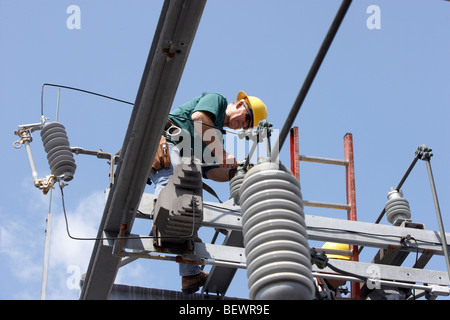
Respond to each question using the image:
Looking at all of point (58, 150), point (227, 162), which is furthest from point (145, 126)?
point (227, 162)

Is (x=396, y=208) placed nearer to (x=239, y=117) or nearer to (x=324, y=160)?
(x=324, y=160)

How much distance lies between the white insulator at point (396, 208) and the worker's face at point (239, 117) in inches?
83.9

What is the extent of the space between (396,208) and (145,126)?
353 cm

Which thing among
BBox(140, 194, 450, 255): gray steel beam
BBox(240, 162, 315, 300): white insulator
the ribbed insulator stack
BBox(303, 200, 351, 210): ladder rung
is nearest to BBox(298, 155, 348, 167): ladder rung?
BBox(303, 200, 351, 210): ladder rung

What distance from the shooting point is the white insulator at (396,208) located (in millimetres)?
8703

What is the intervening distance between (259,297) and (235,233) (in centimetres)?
311

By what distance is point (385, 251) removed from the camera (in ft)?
26.7

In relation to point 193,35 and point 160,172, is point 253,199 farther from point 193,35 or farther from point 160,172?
point 160,172

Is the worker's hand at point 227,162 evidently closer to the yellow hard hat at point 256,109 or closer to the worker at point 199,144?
the worker at point 199,144

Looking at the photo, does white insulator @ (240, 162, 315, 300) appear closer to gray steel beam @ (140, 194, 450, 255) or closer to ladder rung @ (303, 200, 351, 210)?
gray steel beam @ (140, 194, 450, 255)

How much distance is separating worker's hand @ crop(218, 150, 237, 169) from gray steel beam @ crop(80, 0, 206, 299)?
2033 millimetres

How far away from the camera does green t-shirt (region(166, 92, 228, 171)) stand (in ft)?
28.8

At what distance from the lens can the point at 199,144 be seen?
345 inches
